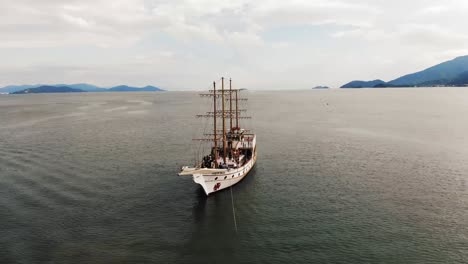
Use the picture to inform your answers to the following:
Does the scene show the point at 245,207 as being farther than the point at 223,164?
No

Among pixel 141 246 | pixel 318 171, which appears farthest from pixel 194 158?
pixel 141 246

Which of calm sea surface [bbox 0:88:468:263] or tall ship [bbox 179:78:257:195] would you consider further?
tall ship [bbox 179:78:257:195]

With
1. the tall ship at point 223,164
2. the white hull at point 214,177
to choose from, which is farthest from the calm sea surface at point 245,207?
the tall ship at point 223,164

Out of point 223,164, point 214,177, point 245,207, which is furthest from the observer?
point 223,164

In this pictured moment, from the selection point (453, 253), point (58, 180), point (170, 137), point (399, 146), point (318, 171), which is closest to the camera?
point (453, 253)

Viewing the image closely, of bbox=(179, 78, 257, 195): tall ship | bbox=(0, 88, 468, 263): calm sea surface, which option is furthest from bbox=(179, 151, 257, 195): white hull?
bbox=(0, 88, 468, 263): calm sea surface

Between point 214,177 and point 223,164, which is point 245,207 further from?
point 223,164

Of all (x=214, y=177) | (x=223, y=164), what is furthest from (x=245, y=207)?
(x=223, y=164)

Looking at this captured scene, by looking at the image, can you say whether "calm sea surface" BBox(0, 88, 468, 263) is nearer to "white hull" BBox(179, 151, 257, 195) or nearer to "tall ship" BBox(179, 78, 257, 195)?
"white hull" BBox(179, 151, 257, 195)

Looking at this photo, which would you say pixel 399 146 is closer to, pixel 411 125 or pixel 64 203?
pixel 411 125
